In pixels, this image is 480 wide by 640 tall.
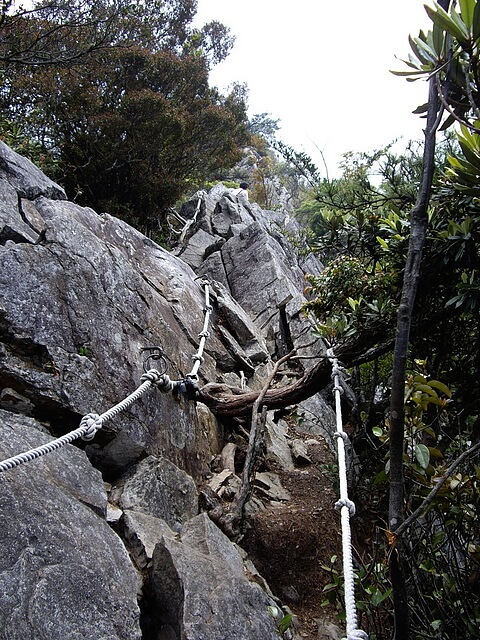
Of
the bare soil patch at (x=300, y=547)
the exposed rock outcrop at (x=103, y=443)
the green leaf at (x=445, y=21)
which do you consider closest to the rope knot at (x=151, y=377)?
the exposed rock outcrop at (x=103, y=443)

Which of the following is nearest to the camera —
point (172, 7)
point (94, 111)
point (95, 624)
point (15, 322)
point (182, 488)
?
point (95, 624)

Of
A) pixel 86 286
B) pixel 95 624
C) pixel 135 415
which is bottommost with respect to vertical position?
pixel 95 624

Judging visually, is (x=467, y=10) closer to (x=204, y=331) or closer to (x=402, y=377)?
(x=402, y=377)

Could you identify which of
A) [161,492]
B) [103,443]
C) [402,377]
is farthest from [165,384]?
[402,377]

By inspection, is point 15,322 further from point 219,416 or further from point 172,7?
point 172,7

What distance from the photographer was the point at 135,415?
10.4ft

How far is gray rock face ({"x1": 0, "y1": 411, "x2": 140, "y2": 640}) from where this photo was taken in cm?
161

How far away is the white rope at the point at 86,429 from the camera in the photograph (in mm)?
1658

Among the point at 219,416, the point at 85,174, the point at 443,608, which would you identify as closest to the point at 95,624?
the point at 443,608

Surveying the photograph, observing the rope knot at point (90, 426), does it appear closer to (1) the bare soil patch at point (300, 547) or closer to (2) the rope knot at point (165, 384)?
(2) the rope knot at point (165, 384)

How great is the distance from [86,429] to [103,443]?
33.0 inches

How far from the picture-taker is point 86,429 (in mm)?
2223

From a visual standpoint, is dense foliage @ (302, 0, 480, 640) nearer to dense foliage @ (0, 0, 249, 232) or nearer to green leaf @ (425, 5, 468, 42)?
green leaf @ (425, 5, 468, 42)

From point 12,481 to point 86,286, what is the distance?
1.76m
